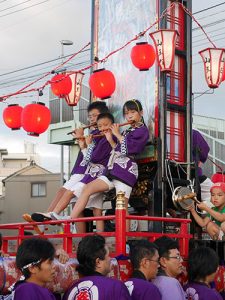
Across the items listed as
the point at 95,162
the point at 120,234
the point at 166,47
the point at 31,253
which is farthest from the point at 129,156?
the point at 31,253

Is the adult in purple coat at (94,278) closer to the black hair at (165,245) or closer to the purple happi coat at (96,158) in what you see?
the black hair at (165,245)

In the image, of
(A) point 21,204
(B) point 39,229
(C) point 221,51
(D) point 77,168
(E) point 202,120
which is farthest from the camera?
(A) point 21,204

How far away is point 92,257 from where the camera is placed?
4516 mm

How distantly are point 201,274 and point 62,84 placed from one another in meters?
4.70

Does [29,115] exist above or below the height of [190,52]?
below

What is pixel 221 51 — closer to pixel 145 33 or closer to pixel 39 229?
pixel 145 33

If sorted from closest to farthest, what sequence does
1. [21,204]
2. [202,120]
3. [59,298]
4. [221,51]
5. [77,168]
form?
[59,298]
[77,168]
[221,51]
[202,120]
[21,204]

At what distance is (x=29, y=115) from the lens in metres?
8.59

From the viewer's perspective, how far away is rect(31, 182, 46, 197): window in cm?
3119

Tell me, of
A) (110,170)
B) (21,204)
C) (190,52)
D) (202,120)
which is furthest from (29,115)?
(21,204)

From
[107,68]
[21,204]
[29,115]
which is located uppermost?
[107,68]

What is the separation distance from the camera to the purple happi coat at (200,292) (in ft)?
17.1

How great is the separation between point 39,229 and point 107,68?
3.05m

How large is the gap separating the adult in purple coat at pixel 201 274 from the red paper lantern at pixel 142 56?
293 cm
